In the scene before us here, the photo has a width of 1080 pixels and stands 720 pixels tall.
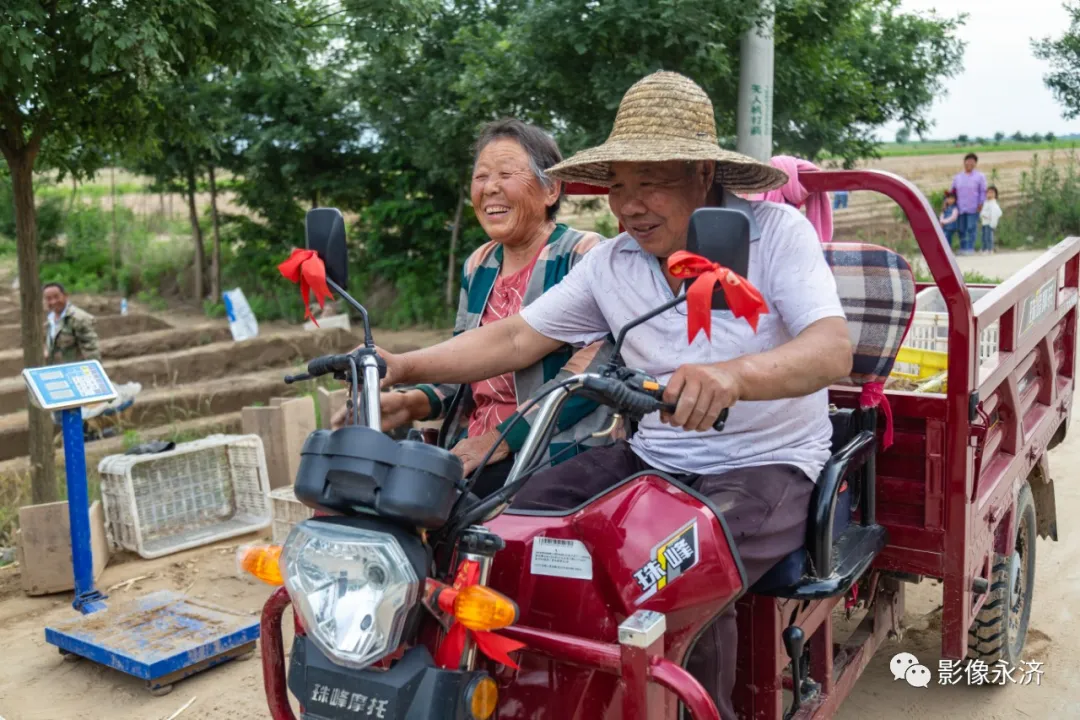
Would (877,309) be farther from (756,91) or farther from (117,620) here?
(756,91)

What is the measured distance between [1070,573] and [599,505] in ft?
11.6

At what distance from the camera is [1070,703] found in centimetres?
357

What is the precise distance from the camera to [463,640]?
176 centimetres

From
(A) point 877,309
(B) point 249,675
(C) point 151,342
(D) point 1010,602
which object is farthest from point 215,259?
(A) point 877,309

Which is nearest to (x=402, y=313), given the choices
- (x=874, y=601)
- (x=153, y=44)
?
(x=153, y=44)

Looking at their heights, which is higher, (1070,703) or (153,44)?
(153,44)

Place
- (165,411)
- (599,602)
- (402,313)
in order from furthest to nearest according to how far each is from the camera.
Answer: (402,313)
(165,411)
(599,602)

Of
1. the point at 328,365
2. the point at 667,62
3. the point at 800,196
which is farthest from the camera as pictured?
the point at 667,62

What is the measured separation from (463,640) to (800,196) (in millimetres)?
2089

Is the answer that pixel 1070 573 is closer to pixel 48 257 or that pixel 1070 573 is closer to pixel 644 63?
pixel 644 63

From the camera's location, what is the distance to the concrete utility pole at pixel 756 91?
22.4ft

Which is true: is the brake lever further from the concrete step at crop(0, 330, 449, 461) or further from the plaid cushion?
the concrete step at crop(0, 330, 449, 461)

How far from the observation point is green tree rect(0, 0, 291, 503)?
180 inches

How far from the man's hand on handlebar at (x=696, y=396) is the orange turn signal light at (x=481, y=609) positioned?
0.48 meters
